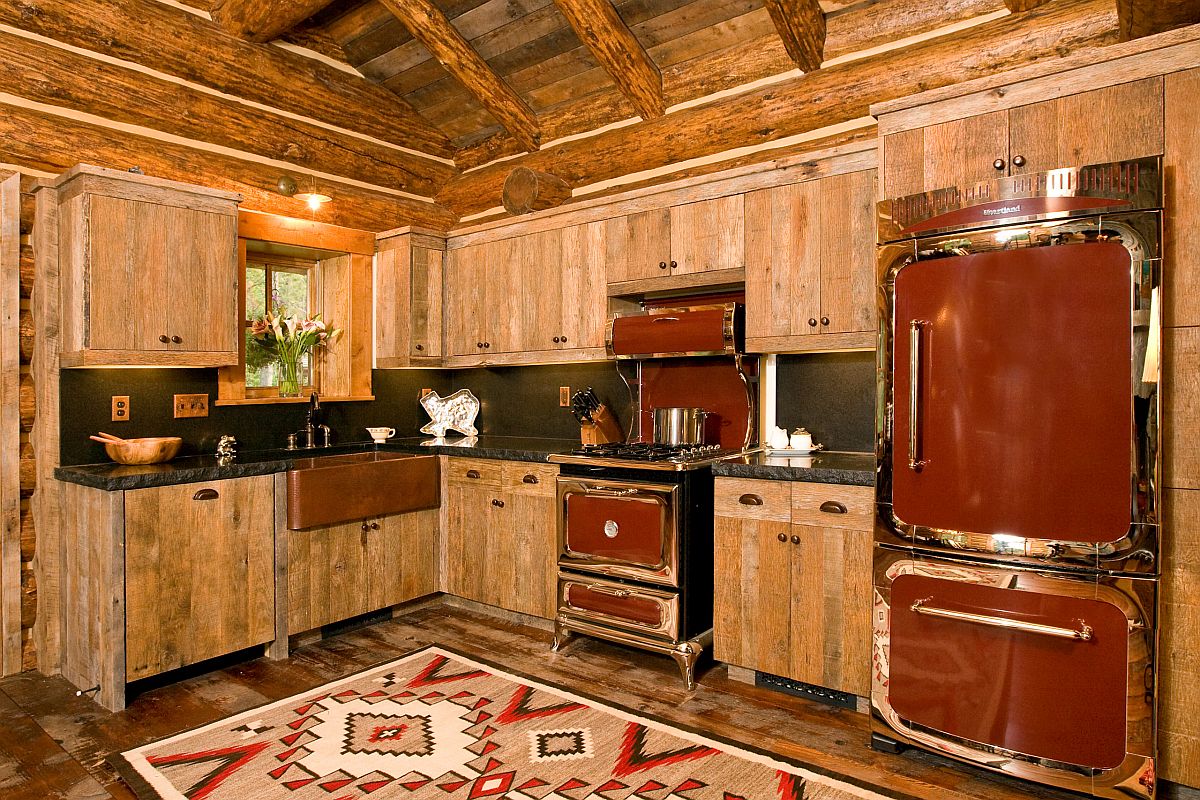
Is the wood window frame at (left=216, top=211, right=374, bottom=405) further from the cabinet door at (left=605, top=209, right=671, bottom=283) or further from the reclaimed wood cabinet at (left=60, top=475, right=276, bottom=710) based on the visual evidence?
the cabinet door at (left=605, top=209, right=671, bottom=283)

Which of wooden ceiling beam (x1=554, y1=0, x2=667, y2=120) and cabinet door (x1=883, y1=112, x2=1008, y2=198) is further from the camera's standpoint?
wooden ceiling beam (x1=554, y1=0, x2=667, y2=120)

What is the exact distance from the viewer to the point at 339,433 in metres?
4.27

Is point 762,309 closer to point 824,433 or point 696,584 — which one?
point 824,433

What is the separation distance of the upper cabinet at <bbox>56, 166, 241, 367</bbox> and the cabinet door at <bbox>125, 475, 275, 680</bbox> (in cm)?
65

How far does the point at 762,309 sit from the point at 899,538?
47.8 inches

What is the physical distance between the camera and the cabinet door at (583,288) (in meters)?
3.73

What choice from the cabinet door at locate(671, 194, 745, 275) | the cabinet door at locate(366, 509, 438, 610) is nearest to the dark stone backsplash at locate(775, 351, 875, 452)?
the cabinet door at locate(671, 194, 745, 275)

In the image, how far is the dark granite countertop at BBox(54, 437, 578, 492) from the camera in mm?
2846

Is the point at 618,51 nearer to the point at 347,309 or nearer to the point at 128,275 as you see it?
the point at 347,309

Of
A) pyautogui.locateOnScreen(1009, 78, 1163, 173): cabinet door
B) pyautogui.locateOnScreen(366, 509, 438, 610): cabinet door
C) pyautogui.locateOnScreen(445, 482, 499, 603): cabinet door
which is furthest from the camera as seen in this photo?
pyautogui.locateOnScreen(445, 482, 499, 603): cabinet door

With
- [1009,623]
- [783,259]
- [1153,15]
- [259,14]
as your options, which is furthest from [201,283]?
[1153,15]

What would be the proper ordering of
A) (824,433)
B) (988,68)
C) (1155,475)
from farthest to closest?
(824,433), (988,68), (1155,475)

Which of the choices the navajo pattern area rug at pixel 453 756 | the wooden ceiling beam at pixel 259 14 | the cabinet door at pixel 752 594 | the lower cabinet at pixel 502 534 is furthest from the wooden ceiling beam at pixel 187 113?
the cabinet door at pixel 752 594

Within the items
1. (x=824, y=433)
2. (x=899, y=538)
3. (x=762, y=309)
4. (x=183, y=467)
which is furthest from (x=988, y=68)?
(x=183, y=467)
